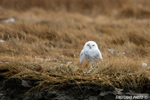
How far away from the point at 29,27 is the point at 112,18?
4008 millimetres

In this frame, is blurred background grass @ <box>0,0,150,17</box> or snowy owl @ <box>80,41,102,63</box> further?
blurred background grass @ <box>0,0,150,17</box>

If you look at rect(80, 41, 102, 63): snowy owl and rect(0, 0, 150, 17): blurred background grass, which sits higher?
rect(0, 0, 150, 17): blurred background grass

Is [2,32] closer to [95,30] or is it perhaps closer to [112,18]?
[95,30]

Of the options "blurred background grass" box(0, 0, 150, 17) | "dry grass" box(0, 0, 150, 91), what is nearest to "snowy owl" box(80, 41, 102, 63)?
"dry grass" box(0, 0, 150, 91)

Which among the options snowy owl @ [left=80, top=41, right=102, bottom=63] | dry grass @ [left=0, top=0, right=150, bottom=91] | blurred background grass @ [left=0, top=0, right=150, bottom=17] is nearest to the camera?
dry grass @ [left=0, top=0, right=150, bottom=91]

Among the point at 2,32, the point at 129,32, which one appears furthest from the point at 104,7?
the point at 2,32

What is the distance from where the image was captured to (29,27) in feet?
25.3

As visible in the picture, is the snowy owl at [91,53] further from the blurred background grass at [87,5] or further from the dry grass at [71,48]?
the blurred background grass at [87,5]

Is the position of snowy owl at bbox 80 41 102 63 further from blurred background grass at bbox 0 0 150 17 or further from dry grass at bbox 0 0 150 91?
blurred background grass at bbox 0 0 150 17

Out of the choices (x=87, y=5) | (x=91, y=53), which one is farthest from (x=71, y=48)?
(x=87, y=5)

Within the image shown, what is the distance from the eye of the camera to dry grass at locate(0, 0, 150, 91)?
4.38 m

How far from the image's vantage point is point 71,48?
671 centimetres

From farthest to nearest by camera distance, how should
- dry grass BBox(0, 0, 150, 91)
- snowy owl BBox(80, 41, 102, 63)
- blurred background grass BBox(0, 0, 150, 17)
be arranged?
blurred background grass BBox(0, 0, 150, 17) → snowy owl BBox(80, 41, 102, 63) → dry grass BBox(0, 0, 150, 91)

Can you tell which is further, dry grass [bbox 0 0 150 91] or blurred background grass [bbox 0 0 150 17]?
blurred background grass [bbox 0 0 150 17]
